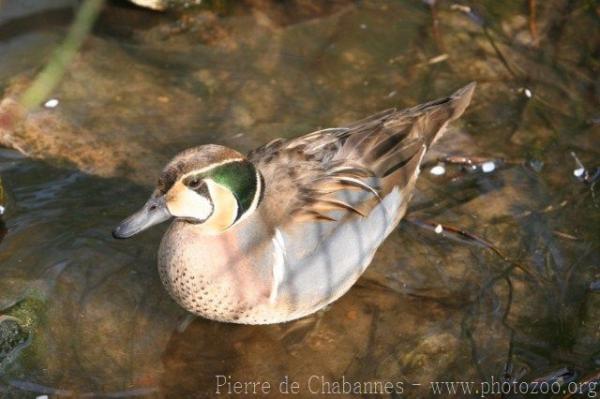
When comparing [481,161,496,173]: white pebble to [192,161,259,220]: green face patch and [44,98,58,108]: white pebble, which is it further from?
[44,98,58,108]: white pebble

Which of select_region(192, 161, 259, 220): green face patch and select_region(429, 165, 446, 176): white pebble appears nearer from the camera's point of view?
select_region(192, 161, 259, 220): green face patch

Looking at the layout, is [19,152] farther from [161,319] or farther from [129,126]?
[161,319]

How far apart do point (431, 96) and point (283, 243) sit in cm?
205

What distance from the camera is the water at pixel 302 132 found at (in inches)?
179

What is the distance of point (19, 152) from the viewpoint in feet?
17.8

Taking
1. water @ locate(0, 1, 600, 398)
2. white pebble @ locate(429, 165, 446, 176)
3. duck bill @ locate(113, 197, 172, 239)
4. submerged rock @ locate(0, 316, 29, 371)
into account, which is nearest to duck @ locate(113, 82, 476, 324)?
duck bill @ locate(113, 197, 172, 239)

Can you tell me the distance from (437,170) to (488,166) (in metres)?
0.31

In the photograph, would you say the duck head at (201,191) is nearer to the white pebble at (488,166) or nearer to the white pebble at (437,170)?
the white pebble at (437,170)

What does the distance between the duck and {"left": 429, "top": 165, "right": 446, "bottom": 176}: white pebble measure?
0.81 m

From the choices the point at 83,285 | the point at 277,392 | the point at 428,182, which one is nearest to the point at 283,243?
the point at 277,392

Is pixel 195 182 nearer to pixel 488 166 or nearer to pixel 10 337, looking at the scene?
pixel 10 337

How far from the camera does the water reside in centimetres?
455

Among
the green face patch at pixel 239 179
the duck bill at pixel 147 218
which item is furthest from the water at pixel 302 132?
the green face patch at pixel 239 179

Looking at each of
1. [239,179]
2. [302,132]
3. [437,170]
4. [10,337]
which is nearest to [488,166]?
[437,170]
